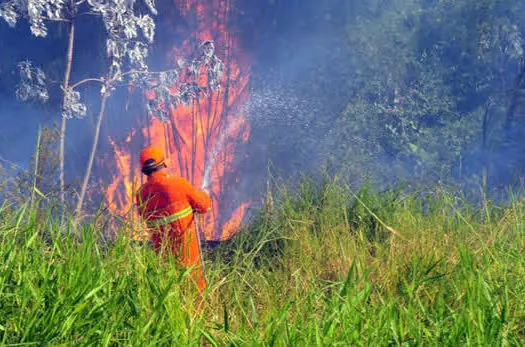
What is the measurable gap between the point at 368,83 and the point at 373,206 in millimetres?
7314

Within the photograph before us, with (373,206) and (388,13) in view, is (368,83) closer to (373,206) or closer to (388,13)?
(388,13)

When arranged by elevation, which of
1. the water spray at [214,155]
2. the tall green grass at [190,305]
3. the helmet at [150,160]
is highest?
the water spray at [214,155]

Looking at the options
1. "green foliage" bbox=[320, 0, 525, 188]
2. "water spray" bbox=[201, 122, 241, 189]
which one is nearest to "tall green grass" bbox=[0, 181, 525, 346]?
"green foliage" bbox=[320, 0, 525, 188]

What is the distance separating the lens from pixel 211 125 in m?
14.0

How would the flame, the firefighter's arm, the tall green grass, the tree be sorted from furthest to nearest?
the flame, the tree, the firefighter's arm, the tall green grass

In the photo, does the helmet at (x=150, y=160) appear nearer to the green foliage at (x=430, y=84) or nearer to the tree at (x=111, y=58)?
the tree at (x=111, y=58)

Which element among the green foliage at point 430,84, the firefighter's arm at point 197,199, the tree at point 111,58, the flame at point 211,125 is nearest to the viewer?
the firefighter's arm at point 197,199

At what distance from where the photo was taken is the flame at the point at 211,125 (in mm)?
13617

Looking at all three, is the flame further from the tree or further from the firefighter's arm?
the firefighter's arm

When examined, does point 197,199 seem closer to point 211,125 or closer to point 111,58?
point 111,58

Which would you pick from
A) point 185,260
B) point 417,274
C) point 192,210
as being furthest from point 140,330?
point 192,210

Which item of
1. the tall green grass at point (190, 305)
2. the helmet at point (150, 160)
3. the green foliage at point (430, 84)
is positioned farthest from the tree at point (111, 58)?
the tall green grass at point (190, 305)

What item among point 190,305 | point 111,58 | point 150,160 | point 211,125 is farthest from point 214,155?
point 190,305

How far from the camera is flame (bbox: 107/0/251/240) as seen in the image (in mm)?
A: 13617
